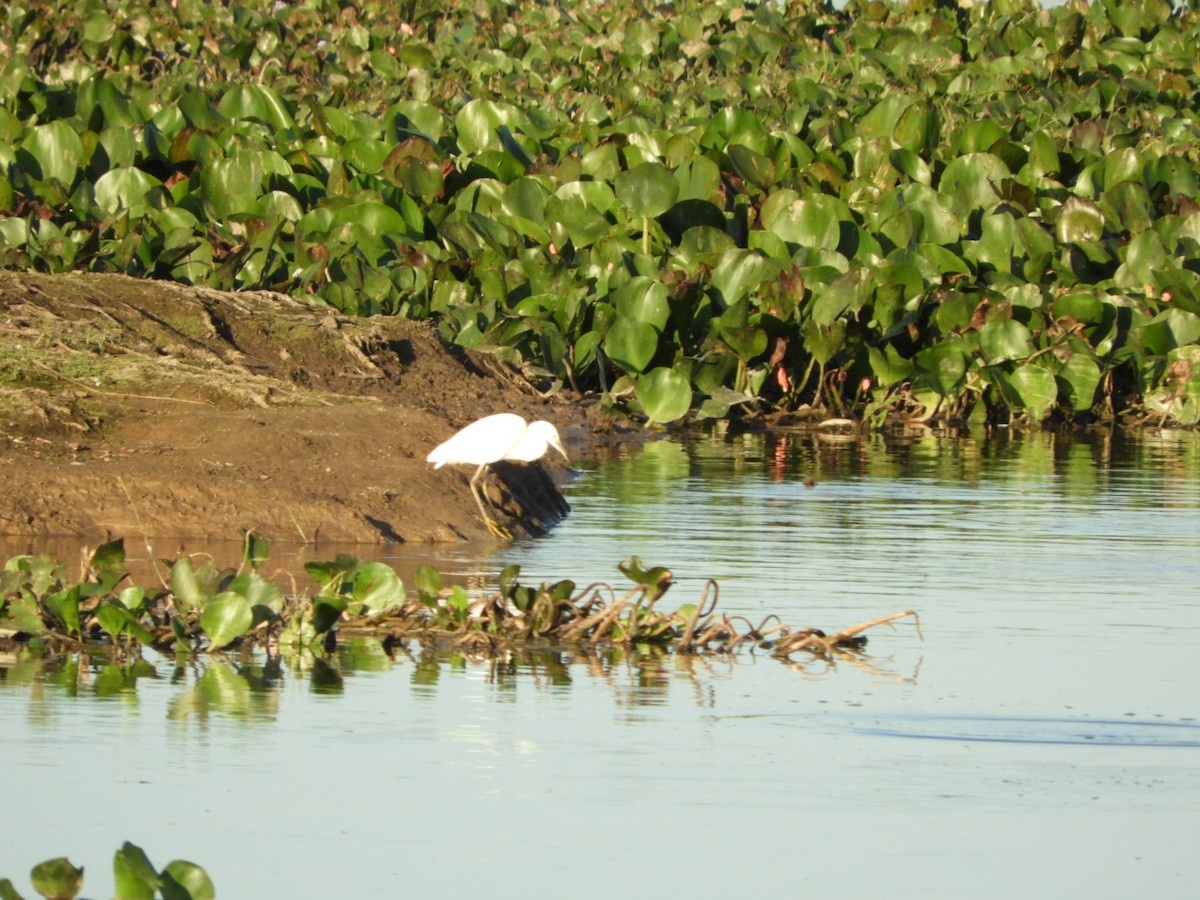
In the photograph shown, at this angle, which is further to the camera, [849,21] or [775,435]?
[849,21]

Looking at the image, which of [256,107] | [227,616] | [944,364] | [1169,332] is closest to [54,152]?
[256,107]

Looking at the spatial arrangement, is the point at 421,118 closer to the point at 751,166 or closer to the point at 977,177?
the point at 751,166

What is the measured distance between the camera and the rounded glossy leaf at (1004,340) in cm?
1500

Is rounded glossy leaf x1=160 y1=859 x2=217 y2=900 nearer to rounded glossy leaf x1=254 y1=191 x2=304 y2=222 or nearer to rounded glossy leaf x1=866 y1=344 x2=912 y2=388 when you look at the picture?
rounded glossy leaf x1=866 y1=344 x2=912 y2=388


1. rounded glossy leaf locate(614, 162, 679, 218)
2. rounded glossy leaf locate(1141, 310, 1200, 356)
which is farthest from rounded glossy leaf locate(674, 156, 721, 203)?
rounded glossy leaf locate(1141, 310, 1200, 356)

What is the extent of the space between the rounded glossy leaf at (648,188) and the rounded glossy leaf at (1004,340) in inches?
98.7

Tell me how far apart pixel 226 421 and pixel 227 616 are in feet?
12.6

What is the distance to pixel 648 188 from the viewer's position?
50.1 ft

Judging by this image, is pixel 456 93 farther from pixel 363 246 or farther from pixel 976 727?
pixel 976 727

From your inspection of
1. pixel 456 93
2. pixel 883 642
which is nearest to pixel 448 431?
pixel 883 642

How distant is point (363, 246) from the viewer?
50.7 feet

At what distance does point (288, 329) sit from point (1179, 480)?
556 centimetres

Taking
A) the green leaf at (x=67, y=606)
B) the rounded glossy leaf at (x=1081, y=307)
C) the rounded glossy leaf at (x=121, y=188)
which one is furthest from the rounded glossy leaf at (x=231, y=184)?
the green leaf at (x=67, y=606)

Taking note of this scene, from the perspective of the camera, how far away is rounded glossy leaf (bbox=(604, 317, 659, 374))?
46.1ft
